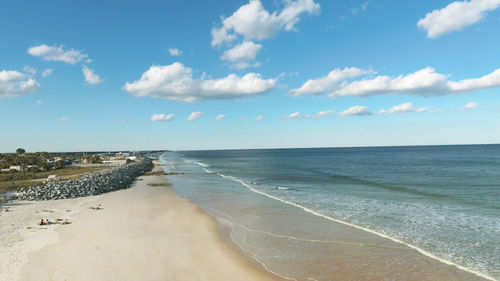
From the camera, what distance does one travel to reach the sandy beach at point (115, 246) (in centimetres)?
1193

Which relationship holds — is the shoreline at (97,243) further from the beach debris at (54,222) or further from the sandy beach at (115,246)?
the beach debris at (54,222)

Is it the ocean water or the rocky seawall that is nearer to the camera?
the ocean water

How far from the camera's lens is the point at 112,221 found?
66.8ft

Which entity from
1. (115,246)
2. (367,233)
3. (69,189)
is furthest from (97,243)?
(69,189)

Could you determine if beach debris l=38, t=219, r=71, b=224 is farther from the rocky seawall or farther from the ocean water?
the rocky seawall

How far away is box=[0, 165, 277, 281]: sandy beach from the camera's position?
39.1 feet

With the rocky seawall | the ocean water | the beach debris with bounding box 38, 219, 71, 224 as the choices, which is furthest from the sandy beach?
the rocky seawall

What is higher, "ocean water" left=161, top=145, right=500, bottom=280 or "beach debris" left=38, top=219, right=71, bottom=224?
"beach debris" left=38, top=219, right=71, bottom=224

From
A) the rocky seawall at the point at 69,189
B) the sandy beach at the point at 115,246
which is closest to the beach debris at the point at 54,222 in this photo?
the sandy beach at the point at 115,246

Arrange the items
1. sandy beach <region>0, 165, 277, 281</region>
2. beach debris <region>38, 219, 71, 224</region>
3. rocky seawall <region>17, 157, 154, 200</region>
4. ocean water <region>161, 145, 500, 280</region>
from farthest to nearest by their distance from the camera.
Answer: rocky seawall <region>17, 157, 154, 200</region> → beach debris <region>38, 219, 71, 224</region> → ocean water <region>161, 145, 500, 280</region> → sandy beach <region>0, 165, 277, 281</region>

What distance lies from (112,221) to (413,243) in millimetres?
20641

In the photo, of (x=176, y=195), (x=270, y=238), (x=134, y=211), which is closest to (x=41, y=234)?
(x=134, y=211)

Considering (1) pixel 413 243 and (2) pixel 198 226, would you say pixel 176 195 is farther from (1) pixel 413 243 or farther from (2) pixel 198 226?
(1) pixel 413 243

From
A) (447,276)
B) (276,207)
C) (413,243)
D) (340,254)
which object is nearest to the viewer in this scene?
(447,276)
